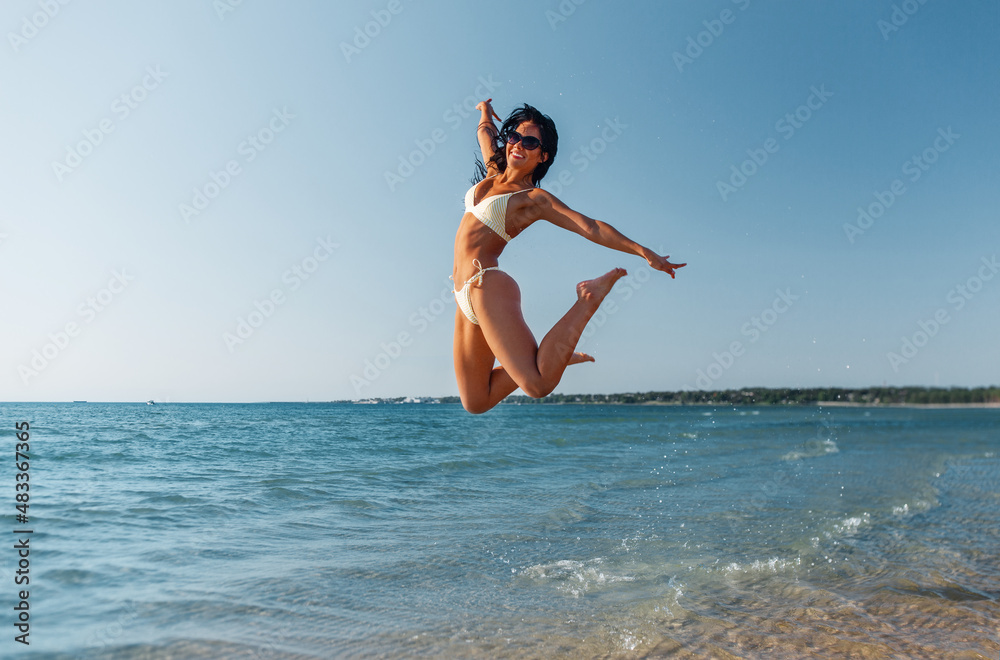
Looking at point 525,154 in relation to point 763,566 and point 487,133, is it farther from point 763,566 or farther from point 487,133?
point 763,566

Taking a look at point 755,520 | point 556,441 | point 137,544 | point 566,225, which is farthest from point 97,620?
point 556,441

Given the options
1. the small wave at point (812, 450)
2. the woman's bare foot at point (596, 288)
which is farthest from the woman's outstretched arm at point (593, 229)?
the small wave at point (812, 450)

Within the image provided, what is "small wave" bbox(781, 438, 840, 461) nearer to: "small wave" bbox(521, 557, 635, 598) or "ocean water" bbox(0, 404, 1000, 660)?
"ocean water" bbox(0, 404, 1000, 660)

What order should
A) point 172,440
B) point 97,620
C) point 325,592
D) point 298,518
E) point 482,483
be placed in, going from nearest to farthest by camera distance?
1. point 97,620
2. point 325,592
3. point 298,518
4. point 482,483
5. point 172,440

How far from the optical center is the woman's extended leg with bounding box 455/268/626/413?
3312 millimetres

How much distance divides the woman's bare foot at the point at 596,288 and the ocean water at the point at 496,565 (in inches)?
102

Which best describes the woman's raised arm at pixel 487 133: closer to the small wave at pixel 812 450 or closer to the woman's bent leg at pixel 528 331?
the woman's bent leg at pixel 528 331

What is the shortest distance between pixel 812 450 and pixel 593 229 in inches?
897

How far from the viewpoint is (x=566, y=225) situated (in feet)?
11.2

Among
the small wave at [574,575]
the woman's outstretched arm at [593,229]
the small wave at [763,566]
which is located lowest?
the small wave at [763,566]

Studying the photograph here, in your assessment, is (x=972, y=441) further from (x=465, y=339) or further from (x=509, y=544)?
(x=465, y=339)

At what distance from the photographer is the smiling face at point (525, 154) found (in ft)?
11.9

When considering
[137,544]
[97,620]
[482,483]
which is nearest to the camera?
[97,620]

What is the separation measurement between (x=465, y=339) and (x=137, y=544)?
18.3ft
